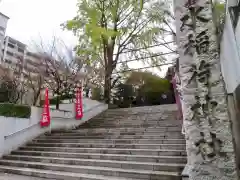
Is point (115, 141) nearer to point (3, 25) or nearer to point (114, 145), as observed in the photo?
point (114, 145)

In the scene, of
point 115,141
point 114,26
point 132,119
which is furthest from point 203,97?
point 114,26

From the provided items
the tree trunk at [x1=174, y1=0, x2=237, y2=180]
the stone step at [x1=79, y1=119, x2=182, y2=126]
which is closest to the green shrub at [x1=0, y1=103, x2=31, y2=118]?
the stone step at [x1=79, y1=119, x2=182, y2=126]

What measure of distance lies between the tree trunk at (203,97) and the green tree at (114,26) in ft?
38.5

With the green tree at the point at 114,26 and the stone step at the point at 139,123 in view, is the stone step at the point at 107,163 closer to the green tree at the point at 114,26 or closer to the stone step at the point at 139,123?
the stone step at the point at 139,123

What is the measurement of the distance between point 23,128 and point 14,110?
2.97 feet

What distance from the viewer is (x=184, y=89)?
321cm

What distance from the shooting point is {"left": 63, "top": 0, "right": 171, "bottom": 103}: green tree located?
49.1ft

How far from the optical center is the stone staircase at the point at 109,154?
514cm

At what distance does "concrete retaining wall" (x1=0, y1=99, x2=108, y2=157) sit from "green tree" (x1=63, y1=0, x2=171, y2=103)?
4879 millimetres

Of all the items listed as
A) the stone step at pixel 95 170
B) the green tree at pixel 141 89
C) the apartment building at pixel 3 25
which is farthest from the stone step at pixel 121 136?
the apartment building at pixel 3 25

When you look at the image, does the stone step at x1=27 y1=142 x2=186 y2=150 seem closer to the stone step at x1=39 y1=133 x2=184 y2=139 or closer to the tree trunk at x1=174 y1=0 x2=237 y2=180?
the stone step at x1=39 y1=133 x2=184 y2=139

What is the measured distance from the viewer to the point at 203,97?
306 cm

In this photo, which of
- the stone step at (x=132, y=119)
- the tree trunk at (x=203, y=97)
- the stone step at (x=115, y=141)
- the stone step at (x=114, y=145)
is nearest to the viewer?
the tree trunk at (x=203, y=97)

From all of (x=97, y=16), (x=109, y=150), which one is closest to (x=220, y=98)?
(x=109, y=150)
